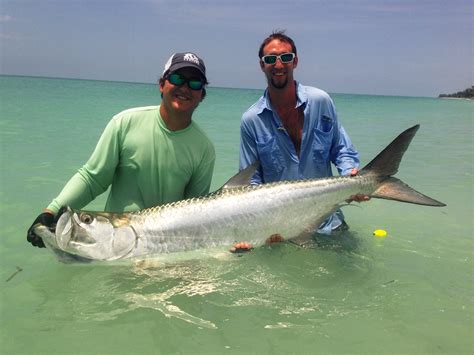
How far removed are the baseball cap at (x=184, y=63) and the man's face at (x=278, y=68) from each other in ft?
2.41

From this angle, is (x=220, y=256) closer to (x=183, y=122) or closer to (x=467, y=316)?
(x=183, y=122)

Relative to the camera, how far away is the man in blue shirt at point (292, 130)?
382 cm

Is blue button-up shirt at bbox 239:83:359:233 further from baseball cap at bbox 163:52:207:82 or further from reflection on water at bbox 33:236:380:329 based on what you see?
baseball cap at bbox 163:52:207:82

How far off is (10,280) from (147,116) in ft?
5.21

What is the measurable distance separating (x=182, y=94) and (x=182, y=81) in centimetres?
9

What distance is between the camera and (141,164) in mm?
3193

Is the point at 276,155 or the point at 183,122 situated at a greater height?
the point at 183,122

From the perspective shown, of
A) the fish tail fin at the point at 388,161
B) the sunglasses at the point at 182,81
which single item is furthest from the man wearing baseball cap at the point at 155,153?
the fish tail fin at the point at 388,161

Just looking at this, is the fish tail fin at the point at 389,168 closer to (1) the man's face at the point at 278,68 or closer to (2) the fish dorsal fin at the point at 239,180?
(2) the fish dorsal fin at the point at 239,180

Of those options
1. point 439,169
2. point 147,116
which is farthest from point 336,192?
point 439,169

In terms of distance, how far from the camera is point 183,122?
3203mm

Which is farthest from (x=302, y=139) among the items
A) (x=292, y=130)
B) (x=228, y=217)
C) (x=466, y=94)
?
(x=466, y=94)

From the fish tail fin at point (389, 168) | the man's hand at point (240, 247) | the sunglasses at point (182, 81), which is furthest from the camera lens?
the fish tail fin at point (389, 168)

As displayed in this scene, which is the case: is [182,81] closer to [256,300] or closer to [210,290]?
[210,290]
